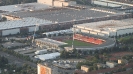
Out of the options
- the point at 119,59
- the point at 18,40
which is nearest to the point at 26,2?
the point at 18,40

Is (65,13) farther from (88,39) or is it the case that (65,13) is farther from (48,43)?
(48,43)

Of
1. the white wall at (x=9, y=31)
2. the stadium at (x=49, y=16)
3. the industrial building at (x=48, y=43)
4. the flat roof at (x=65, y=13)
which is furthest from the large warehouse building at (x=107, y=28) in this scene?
the white wall at (x=9, y=31)

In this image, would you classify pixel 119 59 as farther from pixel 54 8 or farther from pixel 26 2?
pixel 26 2

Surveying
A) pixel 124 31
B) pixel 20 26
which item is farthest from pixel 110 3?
pixel 20 26

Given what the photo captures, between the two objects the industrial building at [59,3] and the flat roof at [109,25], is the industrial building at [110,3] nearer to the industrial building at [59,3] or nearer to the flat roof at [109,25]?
the industrial building at [59,3]

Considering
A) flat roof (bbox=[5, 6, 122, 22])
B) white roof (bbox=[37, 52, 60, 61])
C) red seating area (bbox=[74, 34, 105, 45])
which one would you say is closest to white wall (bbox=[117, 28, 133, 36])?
red seating area (bbox=[74, 34, 105, 45])

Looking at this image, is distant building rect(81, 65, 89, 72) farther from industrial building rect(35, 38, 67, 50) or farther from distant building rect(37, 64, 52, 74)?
industrial building rect(35, 38, 67, 50)

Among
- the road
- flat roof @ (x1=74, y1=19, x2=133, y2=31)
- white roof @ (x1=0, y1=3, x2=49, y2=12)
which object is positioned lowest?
the road

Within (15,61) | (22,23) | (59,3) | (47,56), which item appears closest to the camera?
(15,61)
